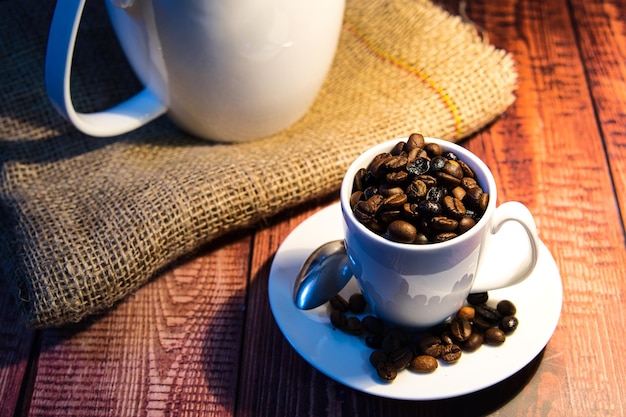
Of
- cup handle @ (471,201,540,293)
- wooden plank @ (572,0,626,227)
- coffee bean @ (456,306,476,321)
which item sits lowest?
wooden plank @ (572,0,626,227)

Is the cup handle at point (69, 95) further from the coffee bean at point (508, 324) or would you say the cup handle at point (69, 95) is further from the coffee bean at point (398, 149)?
the coffee bean at point (508, 324)

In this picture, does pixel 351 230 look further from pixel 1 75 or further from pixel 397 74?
pixel 1 75

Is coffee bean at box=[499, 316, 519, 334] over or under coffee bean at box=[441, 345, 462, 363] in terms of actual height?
over

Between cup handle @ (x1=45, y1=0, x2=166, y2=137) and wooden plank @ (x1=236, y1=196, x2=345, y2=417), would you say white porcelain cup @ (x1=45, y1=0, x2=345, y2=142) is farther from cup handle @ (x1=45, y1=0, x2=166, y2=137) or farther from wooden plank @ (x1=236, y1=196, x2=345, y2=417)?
wooden plank @ (x1=236, y1=196, x2=345, y2=417)

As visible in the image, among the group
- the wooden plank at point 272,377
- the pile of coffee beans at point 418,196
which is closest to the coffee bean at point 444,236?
the pile of coffee beans at point 418,196

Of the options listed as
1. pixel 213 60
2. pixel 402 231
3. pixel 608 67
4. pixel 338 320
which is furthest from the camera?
pixel 608 67

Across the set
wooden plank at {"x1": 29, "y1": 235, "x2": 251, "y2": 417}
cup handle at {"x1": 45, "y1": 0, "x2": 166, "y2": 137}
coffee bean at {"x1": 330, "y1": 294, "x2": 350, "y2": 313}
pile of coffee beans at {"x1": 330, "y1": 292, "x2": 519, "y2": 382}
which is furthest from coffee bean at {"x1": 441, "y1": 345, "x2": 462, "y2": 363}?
cup handle at {"x1": 45, "y1": 0, "x2": 166, "y2": 137}

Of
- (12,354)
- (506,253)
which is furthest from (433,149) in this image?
(12,354)

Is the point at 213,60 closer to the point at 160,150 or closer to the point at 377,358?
the point at 160,150
